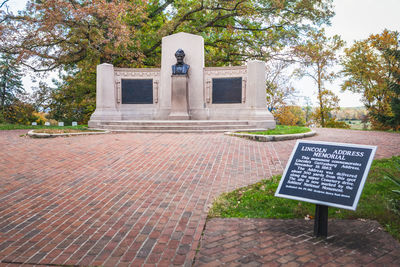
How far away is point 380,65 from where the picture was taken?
25750 millimetres

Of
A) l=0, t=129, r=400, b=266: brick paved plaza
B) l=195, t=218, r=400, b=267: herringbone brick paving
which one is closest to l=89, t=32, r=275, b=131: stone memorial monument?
l=0, t=129, r=400, b=266: brick paved plaza

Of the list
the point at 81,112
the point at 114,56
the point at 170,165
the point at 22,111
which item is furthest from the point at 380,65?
the point at 22,111

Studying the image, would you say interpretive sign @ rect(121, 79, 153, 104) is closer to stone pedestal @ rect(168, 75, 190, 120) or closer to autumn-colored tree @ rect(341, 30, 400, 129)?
stone pedestal @ rect(168, 75, 190, 120)

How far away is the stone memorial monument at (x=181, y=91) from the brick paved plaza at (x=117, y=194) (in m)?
6.31

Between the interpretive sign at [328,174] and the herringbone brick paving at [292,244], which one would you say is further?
the interpretive sign at [328,174]

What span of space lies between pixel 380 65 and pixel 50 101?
95.7 feet

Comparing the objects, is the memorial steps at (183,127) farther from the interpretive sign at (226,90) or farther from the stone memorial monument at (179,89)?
the stone memorial monument at (179,89)

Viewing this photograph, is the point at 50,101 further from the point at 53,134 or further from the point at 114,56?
the point at 53,134

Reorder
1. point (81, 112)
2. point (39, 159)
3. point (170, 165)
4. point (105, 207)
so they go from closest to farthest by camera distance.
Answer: point (105, 207), point (170, 165), point (39, 159), point (81, 112)

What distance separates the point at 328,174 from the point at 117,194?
11.5 ft

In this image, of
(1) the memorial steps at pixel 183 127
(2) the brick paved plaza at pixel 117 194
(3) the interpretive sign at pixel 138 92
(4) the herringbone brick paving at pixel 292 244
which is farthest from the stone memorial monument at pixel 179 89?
(4) the herringbone brick paving at pixel 292 244

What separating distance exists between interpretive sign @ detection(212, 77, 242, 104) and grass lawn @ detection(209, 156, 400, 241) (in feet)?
36.0

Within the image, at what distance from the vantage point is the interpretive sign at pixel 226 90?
630 inches

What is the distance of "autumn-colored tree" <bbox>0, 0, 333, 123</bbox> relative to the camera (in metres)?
16.5
